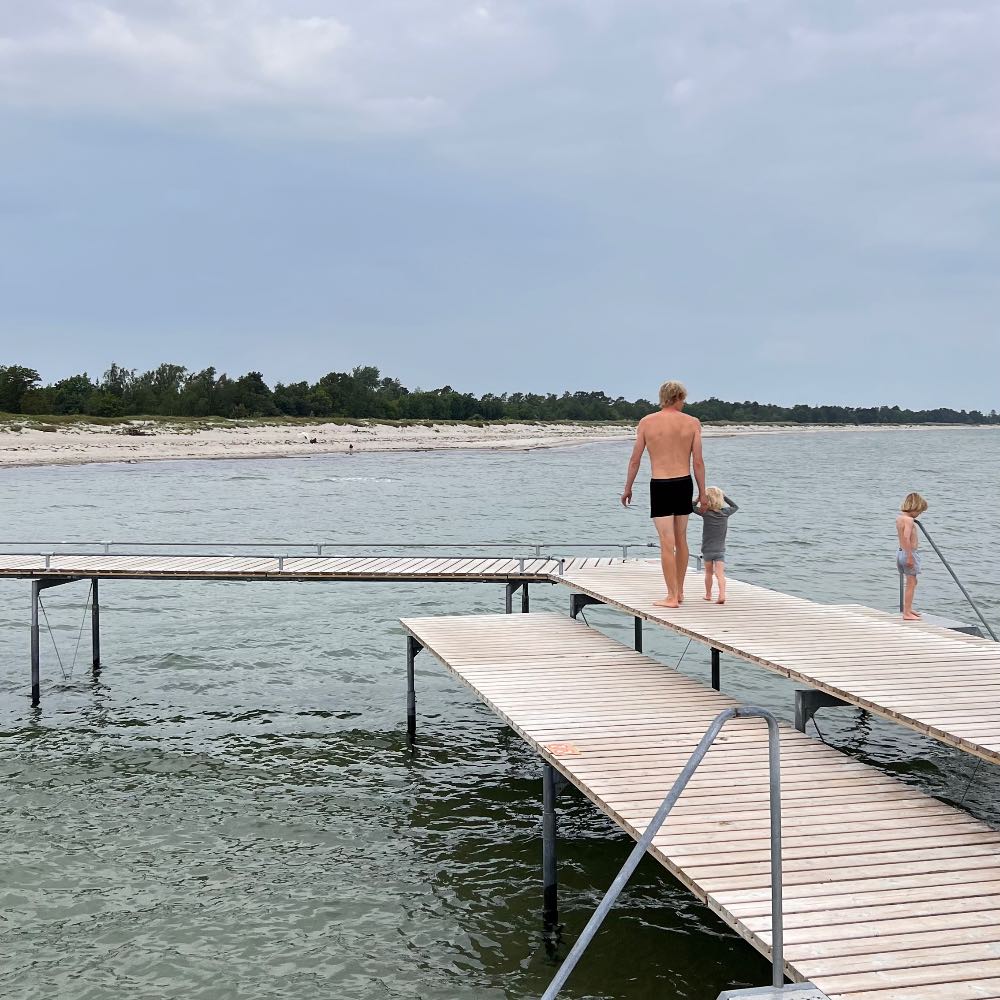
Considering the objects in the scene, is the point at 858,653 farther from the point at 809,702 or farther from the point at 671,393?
the point at 671,393

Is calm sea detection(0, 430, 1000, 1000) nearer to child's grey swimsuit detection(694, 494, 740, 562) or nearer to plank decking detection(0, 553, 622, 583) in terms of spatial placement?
plank decking detection(0, 553, 622, 583)

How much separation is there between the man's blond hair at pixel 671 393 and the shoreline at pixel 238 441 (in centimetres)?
4957

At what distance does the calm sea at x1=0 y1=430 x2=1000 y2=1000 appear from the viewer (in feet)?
20.9

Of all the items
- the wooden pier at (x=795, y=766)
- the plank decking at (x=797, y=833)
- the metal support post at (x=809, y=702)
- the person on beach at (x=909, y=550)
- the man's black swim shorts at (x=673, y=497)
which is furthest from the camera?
the person on beach at (x=909, y=550)

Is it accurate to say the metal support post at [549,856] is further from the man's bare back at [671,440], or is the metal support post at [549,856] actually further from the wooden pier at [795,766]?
the man's bare back at [671,440]

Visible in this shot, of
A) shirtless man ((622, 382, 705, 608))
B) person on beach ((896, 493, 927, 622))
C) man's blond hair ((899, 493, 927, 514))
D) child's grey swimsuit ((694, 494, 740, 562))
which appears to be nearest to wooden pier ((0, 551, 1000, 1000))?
person on beach ((896, 493, 927, 622))

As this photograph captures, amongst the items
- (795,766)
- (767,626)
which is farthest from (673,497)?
(795,766)

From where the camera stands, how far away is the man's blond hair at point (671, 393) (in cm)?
933

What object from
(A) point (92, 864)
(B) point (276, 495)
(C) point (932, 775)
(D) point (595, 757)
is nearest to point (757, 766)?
(D) point (595, 757)

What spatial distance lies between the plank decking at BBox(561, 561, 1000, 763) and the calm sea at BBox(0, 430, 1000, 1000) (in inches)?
Result: 63.1

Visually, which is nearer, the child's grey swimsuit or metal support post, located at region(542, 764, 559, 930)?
metal support post, located at region(542, 764, 559, 930)

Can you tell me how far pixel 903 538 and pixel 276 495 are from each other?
1341 inches

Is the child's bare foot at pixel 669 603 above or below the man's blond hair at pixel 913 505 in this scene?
below

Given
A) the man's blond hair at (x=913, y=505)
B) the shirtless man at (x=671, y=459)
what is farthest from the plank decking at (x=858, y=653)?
the man's blond hair at (x=913, y=505)
